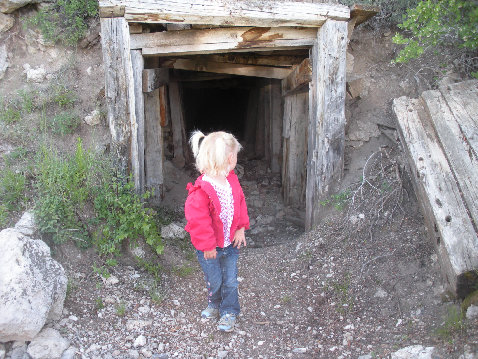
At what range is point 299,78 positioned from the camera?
4875mm

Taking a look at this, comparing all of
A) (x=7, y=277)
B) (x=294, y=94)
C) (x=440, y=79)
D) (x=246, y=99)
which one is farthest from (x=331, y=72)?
(x=246, y=99)

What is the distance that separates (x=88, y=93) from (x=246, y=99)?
624 cm

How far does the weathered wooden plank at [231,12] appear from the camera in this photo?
375 cm

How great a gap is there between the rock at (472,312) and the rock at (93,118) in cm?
370

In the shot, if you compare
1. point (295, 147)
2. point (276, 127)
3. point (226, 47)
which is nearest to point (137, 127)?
point (226, 47)

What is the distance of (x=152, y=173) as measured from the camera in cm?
Result: 550

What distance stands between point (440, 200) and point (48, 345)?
106 inches

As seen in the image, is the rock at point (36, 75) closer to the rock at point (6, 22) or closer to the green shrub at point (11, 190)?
the rock at point (6, 22)

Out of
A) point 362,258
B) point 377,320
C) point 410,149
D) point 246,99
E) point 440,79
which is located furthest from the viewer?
point 246,99

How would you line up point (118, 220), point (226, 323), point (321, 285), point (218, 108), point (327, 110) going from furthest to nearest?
point (218, 108), point (327, 110), point (118, 220), point (321, 285), point (226, 323)

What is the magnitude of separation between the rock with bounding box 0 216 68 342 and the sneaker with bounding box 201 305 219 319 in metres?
1.03

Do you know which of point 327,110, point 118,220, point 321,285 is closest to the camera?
point 321,285

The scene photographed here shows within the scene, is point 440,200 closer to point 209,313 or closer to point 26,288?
point 209,313

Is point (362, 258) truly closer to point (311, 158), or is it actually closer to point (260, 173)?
point (311, 158)
